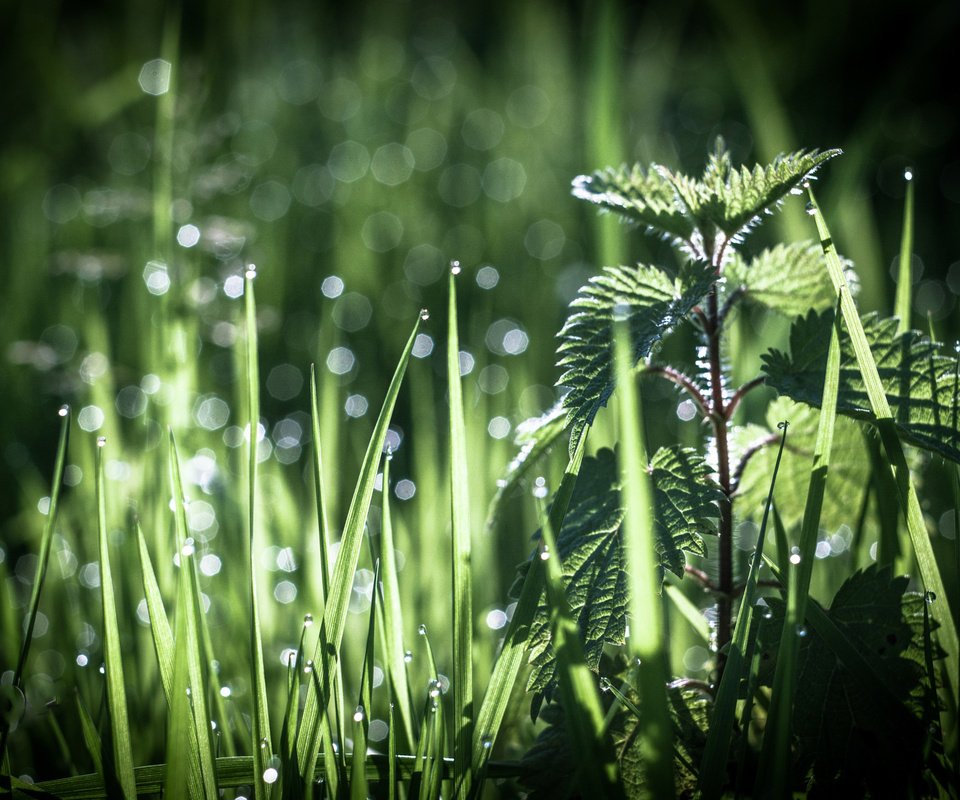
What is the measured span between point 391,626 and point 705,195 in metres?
0.49

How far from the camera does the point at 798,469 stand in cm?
87

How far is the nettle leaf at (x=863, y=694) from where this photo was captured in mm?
658

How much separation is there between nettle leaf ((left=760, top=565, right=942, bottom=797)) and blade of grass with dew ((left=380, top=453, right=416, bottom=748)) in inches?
12.7

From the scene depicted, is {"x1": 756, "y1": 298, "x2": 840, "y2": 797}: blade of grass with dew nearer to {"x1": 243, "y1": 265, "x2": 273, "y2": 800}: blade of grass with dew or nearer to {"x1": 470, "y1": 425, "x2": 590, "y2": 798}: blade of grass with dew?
{"x1": 470, "y1": 425, "x2": 590, "y2": 798}: blade of grass with dew

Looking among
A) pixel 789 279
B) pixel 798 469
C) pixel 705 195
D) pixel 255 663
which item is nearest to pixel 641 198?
pixel 705 195

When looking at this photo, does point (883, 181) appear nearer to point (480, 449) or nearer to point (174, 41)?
point (480, 449)

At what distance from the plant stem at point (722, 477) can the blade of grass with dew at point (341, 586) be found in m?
0.29

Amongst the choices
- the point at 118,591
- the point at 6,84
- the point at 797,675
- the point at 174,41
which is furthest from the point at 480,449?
the point at 6,84

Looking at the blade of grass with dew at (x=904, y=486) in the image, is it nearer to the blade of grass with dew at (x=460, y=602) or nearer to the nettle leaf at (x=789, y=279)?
the nettle leaf at (x=789, y=279)

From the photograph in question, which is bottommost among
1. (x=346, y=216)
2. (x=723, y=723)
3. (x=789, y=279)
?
(x=723, y=723)

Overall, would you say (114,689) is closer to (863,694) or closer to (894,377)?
(863,694)

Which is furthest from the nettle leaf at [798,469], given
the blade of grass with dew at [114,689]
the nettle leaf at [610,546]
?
the blade of grass with dew at [114,689]

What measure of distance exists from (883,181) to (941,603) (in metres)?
2.18

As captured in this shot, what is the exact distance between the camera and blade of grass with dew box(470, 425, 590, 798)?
695mm
